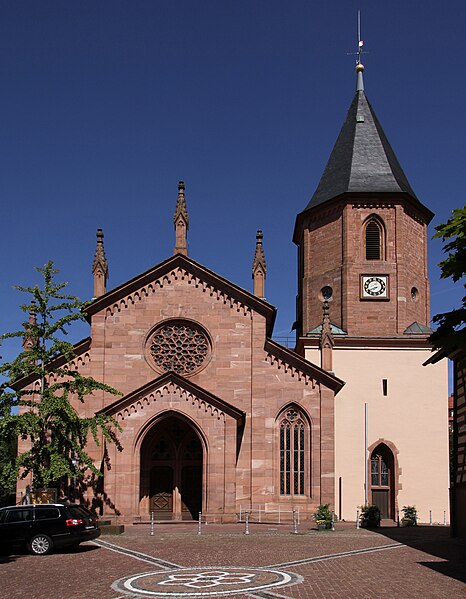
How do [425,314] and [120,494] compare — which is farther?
[425,314]

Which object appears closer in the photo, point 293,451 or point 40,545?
point 40,545

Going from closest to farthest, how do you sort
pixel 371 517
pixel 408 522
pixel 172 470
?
1. pixel 371 517
2. pixel 408 522
3. pixel 172 470

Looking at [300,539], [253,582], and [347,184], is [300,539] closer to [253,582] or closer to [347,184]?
[253,582]

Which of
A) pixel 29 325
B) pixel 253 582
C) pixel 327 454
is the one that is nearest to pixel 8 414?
pixel 29 325

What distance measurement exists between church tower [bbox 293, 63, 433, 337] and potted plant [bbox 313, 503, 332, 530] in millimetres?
12138

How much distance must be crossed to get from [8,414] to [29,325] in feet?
11.0

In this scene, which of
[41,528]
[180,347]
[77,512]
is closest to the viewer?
[41,528]

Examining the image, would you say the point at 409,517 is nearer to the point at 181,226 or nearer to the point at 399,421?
the point at 399,421

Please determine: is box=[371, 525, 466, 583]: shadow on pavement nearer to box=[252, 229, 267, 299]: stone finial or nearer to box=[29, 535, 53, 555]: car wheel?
box=[29, 535, 53, 555]: car wheel

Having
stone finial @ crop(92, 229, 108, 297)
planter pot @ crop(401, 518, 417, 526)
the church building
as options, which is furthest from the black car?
planter pot @ crop(401, 518, 417, 526)

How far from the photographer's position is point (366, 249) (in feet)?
140

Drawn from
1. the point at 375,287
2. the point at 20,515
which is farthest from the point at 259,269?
the point at 20,515

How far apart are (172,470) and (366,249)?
15.9 m

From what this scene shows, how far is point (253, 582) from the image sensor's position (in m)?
15.2
